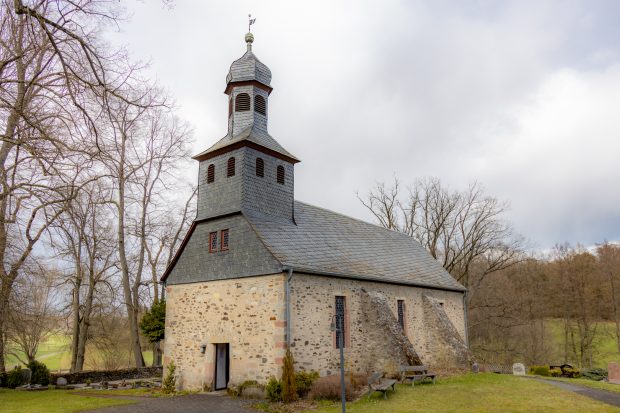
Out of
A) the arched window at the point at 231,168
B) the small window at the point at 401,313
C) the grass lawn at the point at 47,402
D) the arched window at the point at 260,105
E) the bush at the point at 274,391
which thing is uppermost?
the arched window at the point at 260,105

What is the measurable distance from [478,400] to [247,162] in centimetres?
1169

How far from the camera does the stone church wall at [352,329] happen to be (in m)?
15.9

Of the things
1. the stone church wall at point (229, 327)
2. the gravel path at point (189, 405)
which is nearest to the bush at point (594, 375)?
the stone church wall at point (229, 327)

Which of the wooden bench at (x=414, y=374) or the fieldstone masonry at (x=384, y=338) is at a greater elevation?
the fieldstone masonry at (x=384, y=338)

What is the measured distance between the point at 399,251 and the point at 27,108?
20.8 meters

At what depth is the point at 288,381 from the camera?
14.3 metres

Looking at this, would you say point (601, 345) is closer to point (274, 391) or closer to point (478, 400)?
point (478, 400)

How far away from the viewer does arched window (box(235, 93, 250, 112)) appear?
66.1ft

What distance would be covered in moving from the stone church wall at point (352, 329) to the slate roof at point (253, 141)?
5.80 meters

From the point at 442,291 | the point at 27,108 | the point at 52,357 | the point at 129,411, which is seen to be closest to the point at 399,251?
the point at 442,291

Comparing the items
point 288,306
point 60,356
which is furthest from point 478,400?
point 60,356

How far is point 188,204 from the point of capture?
30.2 meters

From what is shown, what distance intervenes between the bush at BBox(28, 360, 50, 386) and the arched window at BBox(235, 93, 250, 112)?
47.9 ft

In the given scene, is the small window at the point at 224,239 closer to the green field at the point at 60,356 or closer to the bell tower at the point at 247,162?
the bell tower at the point at 247,162
